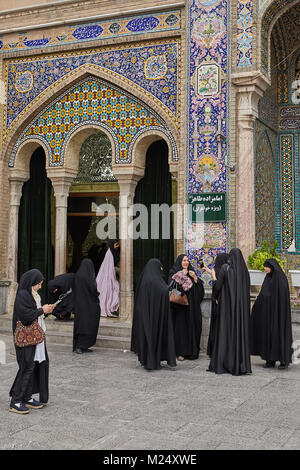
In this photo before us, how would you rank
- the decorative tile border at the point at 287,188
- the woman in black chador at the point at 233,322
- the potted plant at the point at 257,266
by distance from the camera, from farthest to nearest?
the decorative tile border at the point at 287,188 → the potted plant at the point at 257,266 → the woman in black chador at the point at 233,322

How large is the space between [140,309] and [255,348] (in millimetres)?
1409

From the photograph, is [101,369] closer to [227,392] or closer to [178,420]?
[227,392]

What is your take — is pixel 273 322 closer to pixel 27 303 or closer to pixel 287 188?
pixel 27 303

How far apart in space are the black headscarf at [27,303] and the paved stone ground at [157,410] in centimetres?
76

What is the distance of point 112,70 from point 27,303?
5.59 m


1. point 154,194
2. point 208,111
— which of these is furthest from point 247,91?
point 154,194

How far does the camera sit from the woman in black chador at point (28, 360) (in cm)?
444

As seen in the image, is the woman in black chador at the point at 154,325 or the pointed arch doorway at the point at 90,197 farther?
the pointed arch doorway at the point at 90,197

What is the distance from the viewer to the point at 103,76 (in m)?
9.05

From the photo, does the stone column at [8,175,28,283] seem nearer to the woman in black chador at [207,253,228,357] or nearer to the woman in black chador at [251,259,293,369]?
the woman in black chador at [207,253,228,357]

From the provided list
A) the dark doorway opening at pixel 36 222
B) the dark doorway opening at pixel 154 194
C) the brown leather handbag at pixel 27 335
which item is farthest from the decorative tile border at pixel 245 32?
the brown leather handbag at pixel 27 335

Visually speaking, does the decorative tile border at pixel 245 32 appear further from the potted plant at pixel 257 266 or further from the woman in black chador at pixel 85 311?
the woman in black chador at pixel 85 311

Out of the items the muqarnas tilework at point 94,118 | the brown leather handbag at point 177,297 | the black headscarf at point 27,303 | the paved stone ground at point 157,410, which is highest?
the muqarnas tilework at point 94,118

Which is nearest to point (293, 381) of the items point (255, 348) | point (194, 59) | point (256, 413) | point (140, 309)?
point (255, 348)
